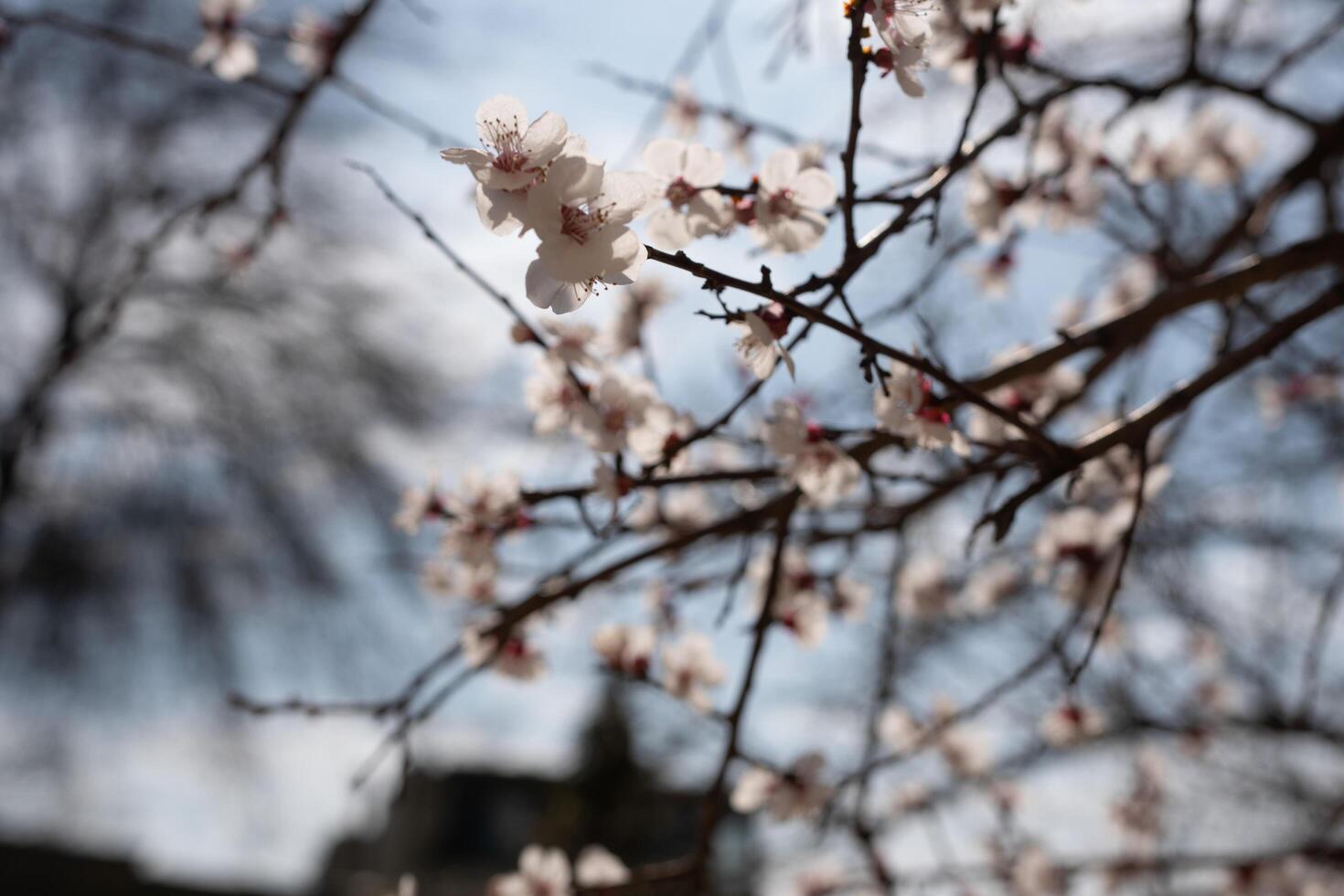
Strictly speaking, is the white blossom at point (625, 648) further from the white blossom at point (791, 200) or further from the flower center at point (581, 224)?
the flower center at point (581, 224)

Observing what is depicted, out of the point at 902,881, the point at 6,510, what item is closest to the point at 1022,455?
the point at 902,881

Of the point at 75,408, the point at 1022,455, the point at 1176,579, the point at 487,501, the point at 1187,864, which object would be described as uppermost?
the point at 75,408

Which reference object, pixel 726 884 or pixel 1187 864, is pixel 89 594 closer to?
pixel 726 884

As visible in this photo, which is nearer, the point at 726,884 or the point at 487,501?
the point at 487,501

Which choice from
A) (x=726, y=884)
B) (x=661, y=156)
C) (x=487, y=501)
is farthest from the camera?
(x=726, y=884)

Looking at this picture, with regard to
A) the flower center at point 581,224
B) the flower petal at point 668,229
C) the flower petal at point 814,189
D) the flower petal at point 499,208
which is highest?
the flower petal at point 814,189

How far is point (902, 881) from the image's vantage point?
4.99 ft

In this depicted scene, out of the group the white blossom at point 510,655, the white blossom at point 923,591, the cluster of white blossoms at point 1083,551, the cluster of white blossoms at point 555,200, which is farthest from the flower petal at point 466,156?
the white blossom at point 923,591

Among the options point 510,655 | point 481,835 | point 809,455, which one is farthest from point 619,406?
point 481,835

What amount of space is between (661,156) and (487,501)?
0.49 metres

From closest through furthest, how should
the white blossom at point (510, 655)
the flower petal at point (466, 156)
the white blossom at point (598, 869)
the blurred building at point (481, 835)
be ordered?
the flower petal at point (466, 156) < the white blossom at point (510, 655) < the white blossom at point (598, 869) < the blurred building at point (481, 835)

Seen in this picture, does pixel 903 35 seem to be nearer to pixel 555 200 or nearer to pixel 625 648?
pixel 555 200

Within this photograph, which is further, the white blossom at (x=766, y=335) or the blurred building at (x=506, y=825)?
the blurred building at (x=506, y=825)

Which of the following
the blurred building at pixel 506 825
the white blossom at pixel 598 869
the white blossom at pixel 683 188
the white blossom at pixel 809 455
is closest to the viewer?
the white blossom at pixel 683 188
